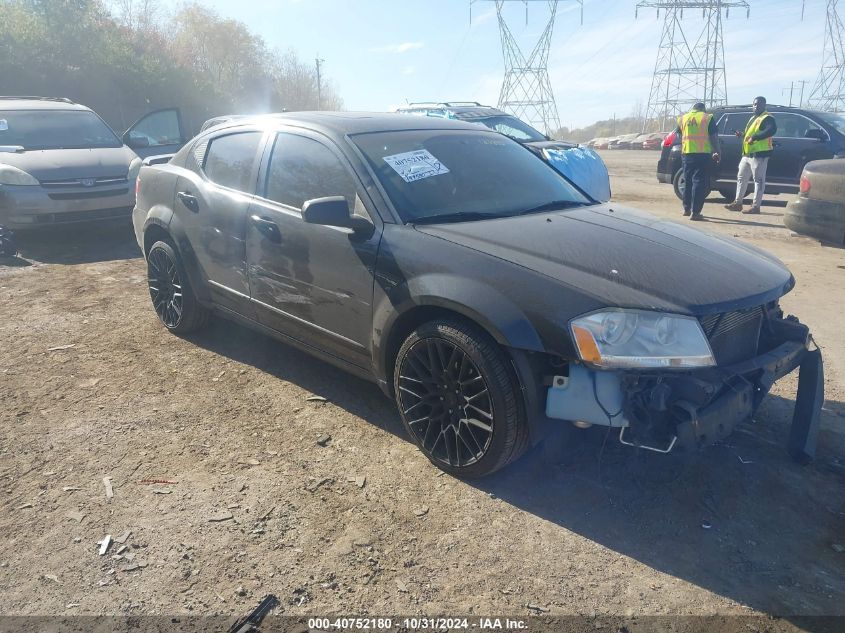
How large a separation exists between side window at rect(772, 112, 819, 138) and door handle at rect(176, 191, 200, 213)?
36.4 ft

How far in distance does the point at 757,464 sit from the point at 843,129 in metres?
10.6

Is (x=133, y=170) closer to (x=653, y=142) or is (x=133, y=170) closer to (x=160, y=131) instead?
(x=160, y=131)

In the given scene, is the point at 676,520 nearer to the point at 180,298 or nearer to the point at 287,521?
the point at 287,521

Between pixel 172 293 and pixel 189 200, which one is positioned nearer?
pixel 189 200

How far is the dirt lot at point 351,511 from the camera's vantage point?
2.35 meters

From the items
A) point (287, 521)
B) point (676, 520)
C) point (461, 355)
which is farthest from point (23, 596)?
point (676, 520)

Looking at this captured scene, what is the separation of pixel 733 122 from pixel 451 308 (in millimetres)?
11474

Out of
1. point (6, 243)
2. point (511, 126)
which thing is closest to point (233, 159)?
point (6, 243)

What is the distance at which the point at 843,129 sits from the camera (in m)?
11.1

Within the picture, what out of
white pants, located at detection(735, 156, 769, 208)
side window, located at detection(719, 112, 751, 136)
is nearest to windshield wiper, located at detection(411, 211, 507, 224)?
white pants, located at detection(735, 156, 769, 208)

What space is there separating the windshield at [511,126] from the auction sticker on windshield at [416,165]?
7.46 metres

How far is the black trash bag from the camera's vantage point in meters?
7.55

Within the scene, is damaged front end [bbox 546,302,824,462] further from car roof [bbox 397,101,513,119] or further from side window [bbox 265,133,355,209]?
car roof [bbox 397,101,513,119]

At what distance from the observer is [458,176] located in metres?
3.59
